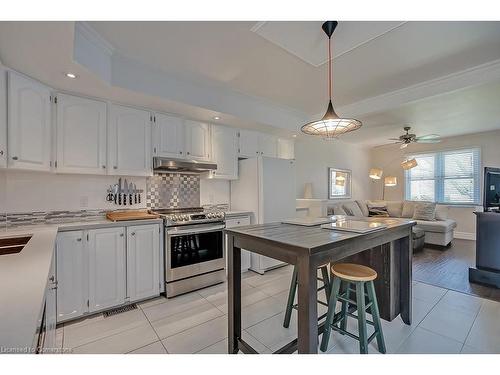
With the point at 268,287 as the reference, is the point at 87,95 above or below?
above

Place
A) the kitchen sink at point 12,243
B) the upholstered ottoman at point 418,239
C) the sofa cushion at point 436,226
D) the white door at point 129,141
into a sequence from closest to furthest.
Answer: the kitchen sink at point 12,243 → the white door at point 129,141 → the upholstered ottoman at point 418,239 → the sofa cushion at point 436,226

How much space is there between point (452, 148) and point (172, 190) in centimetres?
677

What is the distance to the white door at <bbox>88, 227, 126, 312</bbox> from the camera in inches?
89.4

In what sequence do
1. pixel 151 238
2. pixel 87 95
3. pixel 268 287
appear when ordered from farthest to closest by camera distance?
pixel 268 287 < pixel 151 238 < pixel 87 95

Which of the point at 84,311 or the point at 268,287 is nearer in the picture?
the point at 84,311

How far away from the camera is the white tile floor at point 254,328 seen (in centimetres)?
185

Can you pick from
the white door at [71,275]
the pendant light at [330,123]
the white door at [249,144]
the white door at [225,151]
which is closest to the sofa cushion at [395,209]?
the white door at [249,144]

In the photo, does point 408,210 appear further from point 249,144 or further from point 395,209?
point 249,144

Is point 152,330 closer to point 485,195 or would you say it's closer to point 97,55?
point 97,55

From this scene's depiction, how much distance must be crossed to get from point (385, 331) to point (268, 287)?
133cm

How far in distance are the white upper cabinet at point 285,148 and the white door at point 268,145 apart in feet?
0.48

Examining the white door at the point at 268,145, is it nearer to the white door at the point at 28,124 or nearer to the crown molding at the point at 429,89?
the crown molding at the point at 429,89

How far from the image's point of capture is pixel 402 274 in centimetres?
221
